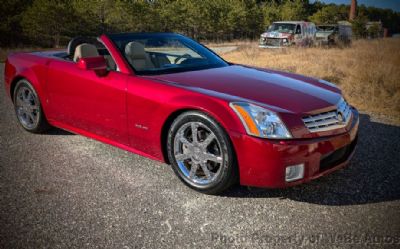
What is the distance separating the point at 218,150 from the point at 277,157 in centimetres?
52

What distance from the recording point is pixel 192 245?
88.0 inches

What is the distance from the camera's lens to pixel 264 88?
312cm

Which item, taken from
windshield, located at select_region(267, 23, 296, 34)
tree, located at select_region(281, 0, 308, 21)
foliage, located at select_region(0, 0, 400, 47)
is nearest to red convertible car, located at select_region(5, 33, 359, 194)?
windshield, located at select_region(267, 23, 296, 34)

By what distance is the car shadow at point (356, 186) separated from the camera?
9.52ft

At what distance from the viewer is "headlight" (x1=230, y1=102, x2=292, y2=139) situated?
101 inches

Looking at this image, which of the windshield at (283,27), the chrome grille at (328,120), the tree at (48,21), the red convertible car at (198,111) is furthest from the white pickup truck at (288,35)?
the tree at (48,21)

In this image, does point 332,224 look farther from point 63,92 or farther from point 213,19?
point 213,19

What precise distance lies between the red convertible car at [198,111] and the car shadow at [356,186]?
A: 26cm

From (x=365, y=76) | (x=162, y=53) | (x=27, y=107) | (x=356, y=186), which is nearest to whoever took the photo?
(x=356, y=186)

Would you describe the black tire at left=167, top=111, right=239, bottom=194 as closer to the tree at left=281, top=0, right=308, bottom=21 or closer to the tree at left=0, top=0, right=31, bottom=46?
the tree at left=0, top=0, right=31, bottom=46

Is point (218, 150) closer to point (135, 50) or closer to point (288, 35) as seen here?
point (135, 50)

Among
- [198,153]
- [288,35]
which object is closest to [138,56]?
[198,153]

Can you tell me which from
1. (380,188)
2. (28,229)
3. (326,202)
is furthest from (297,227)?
(28,229)

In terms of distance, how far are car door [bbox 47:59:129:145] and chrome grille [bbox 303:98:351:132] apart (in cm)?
165
